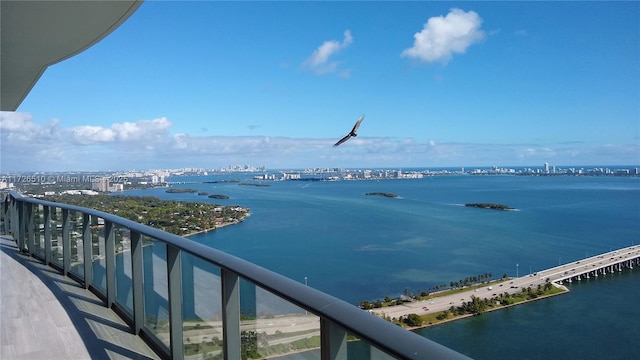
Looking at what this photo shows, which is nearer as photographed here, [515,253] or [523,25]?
[515,253]

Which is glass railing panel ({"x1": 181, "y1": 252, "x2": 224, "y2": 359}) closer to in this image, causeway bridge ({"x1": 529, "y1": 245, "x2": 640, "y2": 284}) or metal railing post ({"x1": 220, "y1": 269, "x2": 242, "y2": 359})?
metal railing post ({"x1": 220, "y1": 269, "x2": 242, "y2": 359})

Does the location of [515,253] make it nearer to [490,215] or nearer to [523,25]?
[490,215]

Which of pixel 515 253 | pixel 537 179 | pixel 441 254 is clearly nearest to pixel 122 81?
pixel 441 254

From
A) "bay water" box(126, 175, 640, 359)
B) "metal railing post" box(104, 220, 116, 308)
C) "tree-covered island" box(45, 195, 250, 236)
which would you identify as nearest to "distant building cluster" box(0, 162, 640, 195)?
"tree-covered island" box(45, 195, 250, 236)

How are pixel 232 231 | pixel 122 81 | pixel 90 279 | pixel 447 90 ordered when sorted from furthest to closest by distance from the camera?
pixel 447 90 → pixel 122 81 → pixel 232 231 → pixel 90 279

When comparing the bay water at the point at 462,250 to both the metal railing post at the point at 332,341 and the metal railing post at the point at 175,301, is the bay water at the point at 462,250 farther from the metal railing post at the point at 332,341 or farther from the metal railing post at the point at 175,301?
the metal railing post at the point at 175,301

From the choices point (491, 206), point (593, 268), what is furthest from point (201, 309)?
point (491, 206)
